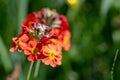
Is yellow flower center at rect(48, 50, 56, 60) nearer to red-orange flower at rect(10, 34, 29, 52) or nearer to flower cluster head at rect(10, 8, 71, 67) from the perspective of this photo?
flower cluster head at rect(10, 8, 71, 67)

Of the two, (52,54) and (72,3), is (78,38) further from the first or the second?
(52,54)

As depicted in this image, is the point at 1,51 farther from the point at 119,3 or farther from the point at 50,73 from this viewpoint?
the point at 119,3

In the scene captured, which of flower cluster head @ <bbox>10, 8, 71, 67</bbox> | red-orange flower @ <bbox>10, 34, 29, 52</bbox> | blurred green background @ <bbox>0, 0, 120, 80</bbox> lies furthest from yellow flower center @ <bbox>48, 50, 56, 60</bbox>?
blurred green background @ <bbox>0, 0, 120, 80</bbox>

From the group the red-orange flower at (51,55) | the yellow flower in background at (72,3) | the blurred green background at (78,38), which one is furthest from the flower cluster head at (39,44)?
the yellow flower in background at (72,3)

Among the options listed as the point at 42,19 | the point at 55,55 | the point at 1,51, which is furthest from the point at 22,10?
the point at 55,55

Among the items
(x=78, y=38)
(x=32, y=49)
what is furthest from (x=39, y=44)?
(x=78, y=38)

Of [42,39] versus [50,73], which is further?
[50,73]
